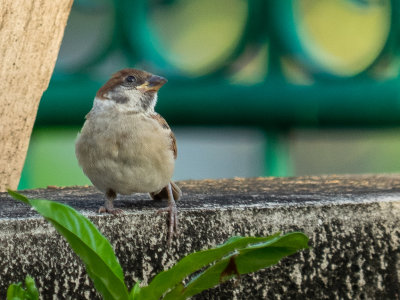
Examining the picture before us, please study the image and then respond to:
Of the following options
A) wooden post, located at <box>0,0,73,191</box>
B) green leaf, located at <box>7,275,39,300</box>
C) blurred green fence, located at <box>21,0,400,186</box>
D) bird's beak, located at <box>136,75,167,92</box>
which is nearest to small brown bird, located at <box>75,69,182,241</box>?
bird's beak, located at <box>136,75,167,92</box>

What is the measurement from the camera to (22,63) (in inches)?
124

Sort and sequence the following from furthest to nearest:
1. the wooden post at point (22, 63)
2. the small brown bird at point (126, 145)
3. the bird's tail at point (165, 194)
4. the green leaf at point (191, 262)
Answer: the wooden post at point (22, 63) → the bird's tail at point (165, 194) → the small brown bird at point (126, 145) → the green leaf at point (191, 262)

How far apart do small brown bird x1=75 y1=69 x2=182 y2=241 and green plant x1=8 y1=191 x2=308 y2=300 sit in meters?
0.65

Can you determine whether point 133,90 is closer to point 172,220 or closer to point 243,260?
point 172,220

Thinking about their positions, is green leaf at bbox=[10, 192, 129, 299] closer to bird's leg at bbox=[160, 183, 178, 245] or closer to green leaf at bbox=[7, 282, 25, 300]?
green leaf at bbox=[7, 282, 25, 300]

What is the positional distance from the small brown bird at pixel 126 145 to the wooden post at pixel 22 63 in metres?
0.47

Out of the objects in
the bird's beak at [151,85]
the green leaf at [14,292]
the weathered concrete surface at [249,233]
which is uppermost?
the bird's beak at [151,85]

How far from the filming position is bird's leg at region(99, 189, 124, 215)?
8.41ft

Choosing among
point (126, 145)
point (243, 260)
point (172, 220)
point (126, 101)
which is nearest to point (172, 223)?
point (172, 220)

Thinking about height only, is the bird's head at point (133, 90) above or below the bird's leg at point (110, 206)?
above

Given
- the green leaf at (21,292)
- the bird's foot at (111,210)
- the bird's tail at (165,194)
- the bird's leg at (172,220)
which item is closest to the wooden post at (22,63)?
the bird's tail at (165,194)

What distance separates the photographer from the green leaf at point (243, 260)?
1874 millimetres

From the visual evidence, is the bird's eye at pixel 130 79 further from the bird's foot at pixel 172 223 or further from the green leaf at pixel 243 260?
the green leaf at pixel 243 260

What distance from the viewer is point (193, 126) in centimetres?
495
